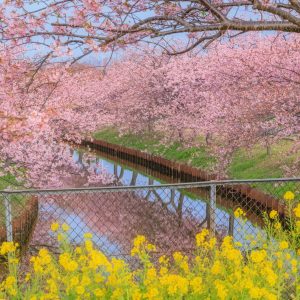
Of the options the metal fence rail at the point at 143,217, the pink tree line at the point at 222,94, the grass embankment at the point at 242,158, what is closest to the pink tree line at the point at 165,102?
the pink tree line at the point at 222,94

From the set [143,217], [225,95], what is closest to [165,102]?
[225,95]

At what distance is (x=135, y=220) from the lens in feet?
58.0

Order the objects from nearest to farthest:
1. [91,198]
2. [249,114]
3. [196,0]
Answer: [196,0] → [249,114] → [91,198]

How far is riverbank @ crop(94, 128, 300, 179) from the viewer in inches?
752

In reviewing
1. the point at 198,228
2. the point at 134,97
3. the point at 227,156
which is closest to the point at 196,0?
the point at 198,228

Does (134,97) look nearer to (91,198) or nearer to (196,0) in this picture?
(91,198)

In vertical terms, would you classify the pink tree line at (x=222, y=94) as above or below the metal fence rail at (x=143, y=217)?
above

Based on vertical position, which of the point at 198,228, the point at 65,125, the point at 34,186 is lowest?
the point at 198,228

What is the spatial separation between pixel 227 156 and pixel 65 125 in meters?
8.63

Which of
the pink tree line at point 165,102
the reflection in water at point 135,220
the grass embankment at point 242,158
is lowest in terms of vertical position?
the reflection in water at point 135,220

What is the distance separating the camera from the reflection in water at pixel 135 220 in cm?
1431

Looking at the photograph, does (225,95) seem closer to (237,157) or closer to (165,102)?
(237,157)

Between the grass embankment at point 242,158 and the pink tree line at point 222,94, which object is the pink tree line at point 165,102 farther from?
the grass embankment at point 242,158

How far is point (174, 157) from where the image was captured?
2617cm
